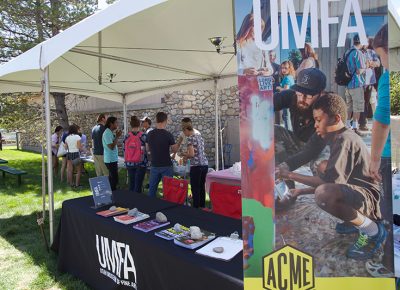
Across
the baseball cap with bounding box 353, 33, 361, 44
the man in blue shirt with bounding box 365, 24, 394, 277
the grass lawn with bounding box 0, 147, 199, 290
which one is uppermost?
the baseball cap with bounding box 353, 33, 361, 44

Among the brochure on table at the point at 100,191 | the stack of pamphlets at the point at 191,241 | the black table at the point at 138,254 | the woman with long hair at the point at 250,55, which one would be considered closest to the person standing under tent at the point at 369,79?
the woman with long hair at the point at 250,55

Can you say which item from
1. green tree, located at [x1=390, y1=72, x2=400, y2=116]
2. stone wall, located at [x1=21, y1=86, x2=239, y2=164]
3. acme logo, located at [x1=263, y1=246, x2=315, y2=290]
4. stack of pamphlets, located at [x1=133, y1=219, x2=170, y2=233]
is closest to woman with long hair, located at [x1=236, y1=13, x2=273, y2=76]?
acme logo, located at [x1=263, y1=246, x2=315, y2=290]

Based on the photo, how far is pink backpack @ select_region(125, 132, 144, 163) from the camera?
5.39 m

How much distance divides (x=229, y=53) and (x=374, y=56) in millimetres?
3370

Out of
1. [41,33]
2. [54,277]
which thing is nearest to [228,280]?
[54,277]

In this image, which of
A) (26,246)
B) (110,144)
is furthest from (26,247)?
(110,144)

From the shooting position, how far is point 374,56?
Answer: 104cm

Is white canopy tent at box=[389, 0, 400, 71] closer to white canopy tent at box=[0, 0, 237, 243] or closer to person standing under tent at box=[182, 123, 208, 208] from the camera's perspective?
white canopy tent at box=[0, 0, 237, 243]

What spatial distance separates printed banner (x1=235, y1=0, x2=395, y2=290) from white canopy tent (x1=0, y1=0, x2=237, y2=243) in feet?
4.01

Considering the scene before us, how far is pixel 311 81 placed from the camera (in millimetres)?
1071

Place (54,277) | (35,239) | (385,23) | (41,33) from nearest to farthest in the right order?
(385,23) → (54,277) → (35,239) → (41,33)

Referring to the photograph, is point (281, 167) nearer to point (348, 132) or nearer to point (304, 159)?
point (304, 159)

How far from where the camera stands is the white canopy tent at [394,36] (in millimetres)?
2889

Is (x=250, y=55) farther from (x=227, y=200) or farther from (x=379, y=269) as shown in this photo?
(x=227, y=200)
